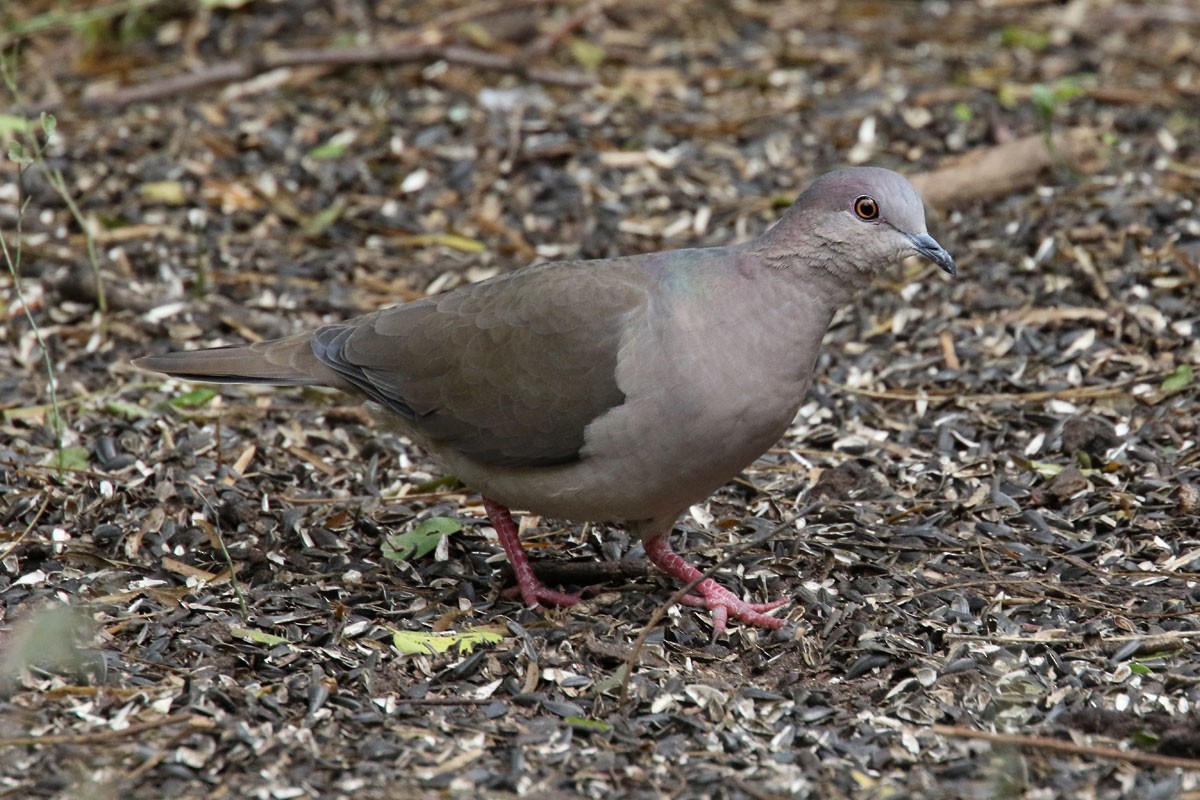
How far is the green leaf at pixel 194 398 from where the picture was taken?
20.3ft

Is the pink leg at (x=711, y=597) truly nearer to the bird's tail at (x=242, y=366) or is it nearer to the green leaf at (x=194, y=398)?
the bird's tail at (x=242, y=366)

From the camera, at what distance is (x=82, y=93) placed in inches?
340

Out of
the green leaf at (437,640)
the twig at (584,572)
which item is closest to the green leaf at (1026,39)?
the twig at (584,572)

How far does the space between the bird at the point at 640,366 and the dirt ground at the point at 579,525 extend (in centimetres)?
42

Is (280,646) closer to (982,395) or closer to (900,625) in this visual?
(900,625)

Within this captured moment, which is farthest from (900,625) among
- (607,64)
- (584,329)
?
(607,64)

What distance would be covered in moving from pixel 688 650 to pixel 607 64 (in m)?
5.20

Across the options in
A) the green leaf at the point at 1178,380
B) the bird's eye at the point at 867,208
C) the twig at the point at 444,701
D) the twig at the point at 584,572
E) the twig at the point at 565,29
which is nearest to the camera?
the twig at the point at 444,701

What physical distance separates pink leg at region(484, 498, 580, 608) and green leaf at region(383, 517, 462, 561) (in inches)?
7.0

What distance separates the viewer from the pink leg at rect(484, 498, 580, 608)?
5039 millimetres

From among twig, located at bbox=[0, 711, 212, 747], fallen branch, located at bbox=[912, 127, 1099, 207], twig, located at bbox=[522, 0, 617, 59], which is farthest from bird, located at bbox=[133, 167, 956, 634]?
twig, located at bbox=[522, 0, 617, 59]

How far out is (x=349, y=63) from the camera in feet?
28.7

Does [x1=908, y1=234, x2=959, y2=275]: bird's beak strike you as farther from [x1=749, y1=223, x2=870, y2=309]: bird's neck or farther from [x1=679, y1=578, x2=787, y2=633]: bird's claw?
[x1=679, y1=578, x2=787, y2=633]: bird's claw

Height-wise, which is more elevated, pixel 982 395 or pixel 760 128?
pixel 760 128
